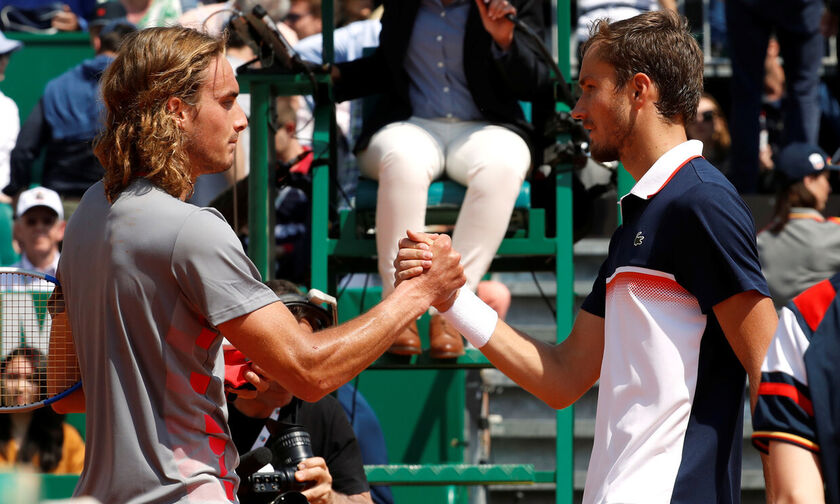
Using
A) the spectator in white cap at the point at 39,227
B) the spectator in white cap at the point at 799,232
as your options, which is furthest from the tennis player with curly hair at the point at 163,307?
the spectator in white cap at the point at 39,227

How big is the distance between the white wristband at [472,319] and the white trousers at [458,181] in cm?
122

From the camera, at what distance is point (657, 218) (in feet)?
9.25

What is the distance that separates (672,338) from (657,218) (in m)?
0.28

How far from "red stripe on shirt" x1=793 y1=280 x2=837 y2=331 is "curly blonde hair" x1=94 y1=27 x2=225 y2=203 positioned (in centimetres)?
133

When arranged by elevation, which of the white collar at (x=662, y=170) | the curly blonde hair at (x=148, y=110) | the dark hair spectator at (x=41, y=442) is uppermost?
the curly blonde hair at (x=148, y=110)

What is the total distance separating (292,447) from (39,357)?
829 millimetres

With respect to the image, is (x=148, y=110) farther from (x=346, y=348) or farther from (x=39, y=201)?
(x=39, y=201)

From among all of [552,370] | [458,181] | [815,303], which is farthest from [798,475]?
[458,181]


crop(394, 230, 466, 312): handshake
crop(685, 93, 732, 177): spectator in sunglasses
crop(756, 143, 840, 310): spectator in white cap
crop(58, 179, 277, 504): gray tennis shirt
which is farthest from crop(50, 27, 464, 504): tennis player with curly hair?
crop(685, 93, 732, 177): spectator in sunglasses

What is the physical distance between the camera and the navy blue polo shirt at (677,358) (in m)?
2.69

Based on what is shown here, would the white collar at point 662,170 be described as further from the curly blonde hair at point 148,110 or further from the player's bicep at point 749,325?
the curly blonde hair at point 148,110

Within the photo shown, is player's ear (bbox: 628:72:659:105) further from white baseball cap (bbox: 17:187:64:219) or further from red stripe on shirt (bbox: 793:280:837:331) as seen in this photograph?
white baseball cap (bbox: 17:187:64:219)

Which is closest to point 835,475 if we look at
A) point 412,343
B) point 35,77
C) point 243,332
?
point 243,332

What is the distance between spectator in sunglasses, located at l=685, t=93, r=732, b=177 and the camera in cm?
818
